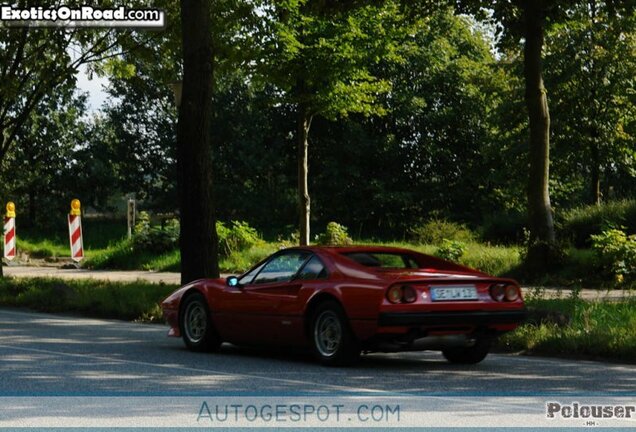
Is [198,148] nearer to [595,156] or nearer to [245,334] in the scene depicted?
[245,334]

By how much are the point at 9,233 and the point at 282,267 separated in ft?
80.4

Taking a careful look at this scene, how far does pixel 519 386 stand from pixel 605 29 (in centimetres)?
3586

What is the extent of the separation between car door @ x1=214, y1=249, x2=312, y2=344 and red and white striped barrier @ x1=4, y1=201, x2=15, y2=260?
23280mm

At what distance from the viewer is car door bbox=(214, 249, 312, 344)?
13.8m

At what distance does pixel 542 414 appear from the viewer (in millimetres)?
9516

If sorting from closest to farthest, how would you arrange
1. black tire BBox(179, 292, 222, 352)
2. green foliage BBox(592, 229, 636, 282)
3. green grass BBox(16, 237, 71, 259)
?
1. black tire BBox(179, 292, 222, 352)
2. green foliage BBox(592, 229, 636, 282)
3. green grass BBox(16, 237, 71, 259)

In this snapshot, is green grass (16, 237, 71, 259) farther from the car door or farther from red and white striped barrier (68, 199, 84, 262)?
the car door

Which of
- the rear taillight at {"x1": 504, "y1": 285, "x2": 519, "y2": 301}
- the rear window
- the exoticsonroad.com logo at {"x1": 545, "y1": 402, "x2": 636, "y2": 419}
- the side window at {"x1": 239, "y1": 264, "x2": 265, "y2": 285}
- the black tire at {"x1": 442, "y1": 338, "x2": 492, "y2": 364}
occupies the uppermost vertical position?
the rear window

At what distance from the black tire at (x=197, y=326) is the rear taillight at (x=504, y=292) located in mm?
A: 3452

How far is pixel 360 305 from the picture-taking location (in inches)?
496

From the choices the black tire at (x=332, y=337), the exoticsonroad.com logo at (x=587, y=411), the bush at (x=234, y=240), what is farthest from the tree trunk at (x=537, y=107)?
the exoticsonroad.com logo at (x=587, y=411)

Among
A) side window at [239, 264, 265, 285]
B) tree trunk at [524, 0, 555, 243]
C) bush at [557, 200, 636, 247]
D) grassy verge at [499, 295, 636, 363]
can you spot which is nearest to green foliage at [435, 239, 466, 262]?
bush at [557, 200, 636, 247]

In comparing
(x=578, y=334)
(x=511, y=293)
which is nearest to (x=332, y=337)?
(x=511, y=293)

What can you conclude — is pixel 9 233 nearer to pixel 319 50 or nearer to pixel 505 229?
pixel 319 50
